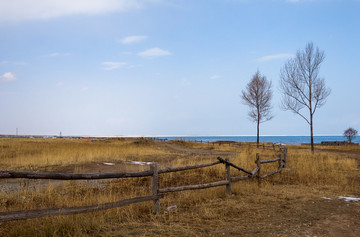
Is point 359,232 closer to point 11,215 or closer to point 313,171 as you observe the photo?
point 11,215

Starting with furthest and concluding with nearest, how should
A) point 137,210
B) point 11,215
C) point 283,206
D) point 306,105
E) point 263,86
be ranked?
point 263,86 < point 306,105 < point 283,206 < point 137,210 < point 11,215

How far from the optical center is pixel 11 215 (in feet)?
14.5

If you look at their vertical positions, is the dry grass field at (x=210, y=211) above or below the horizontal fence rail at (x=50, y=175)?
below

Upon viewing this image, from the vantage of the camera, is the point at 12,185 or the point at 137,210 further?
the point at 12,185

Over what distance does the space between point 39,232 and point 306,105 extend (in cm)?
2078

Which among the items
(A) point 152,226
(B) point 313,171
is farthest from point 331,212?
(B) point 313,171

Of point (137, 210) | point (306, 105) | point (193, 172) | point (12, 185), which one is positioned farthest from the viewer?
point (306, 105)

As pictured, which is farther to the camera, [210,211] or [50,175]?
[210,211]

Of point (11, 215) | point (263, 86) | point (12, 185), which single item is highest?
point (263, 86)

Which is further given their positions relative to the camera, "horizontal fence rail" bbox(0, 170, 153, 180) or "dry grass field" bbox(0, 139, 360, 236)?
"dry grass field" bbox(0, 139, 360, 236)

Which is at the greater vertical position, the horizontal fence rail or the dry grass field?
the horizontal fence rail

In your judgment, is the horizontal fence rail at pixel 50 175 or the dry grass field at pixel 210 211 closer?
the horizontal fence rail at pixel 50 175

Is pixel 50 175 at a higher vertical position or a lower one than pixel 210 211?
higher

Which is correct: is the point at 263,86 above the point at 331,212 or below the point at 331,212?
above
